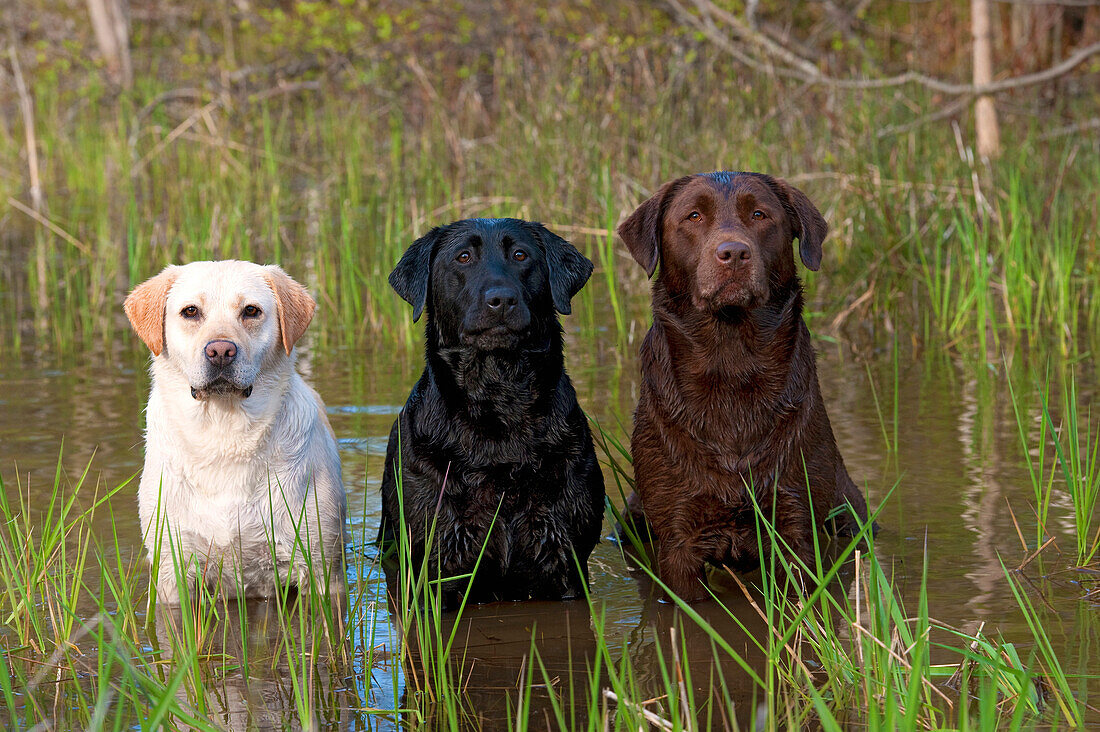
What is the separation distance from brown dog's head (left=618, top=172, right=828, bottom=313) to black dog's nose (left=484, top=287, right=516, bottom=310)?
57 centimetres

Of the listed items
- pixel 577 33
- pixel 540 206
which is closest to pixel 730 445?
pixel 540 206

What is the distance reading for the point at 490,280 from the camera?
400 cm

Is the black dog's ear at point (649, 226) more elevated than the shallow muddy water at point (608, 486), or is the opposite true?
the black dog's ear at point (649, 226)

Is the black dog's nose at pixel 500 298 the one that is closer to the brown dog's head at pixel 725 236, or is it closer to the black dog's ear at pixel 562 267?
the black dog's ear at pixel 562 267

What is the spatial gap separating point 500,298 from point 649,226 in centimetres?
70

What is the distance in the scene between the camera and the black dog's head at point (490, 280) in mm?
3963

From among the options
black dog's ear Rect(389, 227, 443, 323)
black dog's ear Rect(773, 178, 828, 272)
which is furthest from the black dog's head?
black dog's ear Rect(773, 178, 828, 272)

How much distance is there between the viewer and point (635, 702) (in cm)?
267

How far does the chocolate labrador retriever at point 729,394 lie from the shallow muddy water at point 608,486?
1.08ft

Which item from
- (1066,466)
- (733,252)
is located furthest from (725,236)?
(1066,466)

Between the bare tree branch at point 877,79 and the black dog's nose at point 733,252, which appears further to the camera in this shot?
the bare tree branch at point 877,79

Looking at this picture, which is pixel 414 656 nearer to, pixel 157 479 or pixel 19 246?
pixel 157 479

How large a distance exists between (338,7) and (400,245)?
33.9 ft

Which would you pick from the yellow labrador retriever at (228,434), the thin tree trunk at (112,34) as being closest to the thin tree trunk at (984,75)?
the yellow labrador retriever at (228,434)
